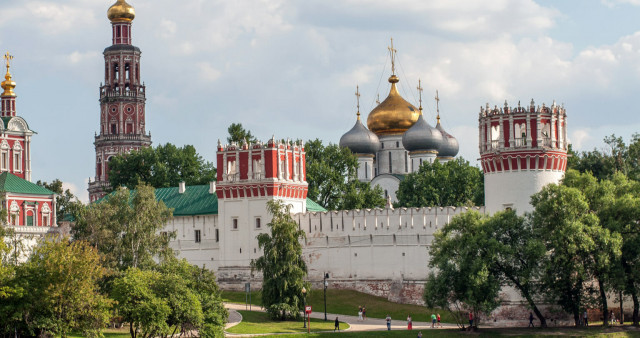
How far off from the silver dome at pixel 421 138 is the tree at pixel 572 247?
149 ft

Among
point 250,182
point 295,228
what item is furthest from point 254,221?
point 295,228

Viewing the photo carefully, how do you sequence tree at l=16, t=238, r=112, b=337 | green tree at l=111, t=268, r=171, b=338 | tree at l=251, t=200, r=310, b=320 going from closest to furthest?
1. tree at l=16, t=238, r=112, b=337
2. green tree at l=111, t=268, r=171, b=338
3. tree at l=251, t=200, r=310, b=320

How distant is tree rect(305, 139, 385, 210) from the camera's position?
3617 inches

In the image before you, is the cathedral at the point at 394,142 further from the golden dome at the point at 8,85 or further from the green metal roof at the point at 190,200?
the golden dome at the point at 8,85

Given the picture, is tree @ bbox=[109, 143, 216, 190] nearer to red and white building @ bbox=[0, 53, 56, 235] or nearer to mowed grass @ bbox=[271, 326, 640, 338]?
red and white building @ bbox=[0, 53, 56, 235]

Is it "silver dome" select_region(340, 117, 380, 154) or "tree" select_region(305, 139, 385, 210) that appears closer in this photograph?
"tree" select_region(305, 139, 385, 210)

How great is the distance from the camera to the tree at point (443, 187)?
93.1m

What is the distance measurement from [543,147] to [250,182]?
18083 millimetres

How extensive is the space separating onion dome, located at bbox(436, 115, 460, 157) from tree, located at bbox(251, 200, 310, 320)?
45.2 meters

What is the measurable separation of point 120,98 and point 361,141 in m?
24.0

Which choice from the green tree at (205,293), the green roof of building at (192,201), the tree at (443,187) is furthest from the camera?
the tree at (443,187)

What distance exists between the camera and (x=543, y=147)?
216ft

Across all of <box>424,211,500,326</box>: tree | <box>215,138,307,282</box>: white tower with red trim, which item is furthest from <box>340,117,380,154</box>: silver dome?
<box>424,211,500,326</box>: tree

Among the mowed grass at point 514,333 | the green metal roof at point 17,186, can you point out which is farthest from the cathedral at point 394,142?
the mowed grass at point 514,333
